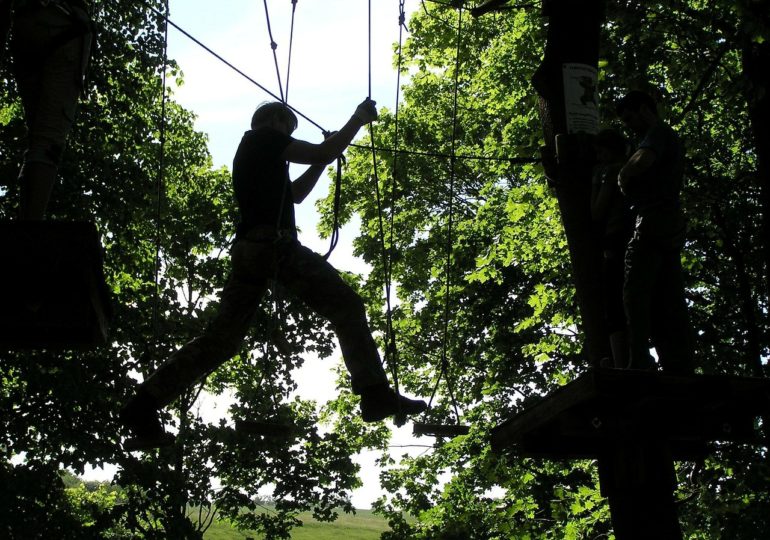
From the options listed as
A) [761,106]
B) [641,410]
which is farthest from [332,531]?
[641,410]

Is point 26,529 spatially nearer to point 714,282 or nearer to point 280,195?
point 280,195

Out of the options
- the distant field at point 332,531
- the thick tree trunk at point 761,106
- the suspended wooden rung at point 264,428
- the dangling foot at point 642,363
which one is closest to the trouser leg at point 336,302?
the suspended wooden rung at point 264,428

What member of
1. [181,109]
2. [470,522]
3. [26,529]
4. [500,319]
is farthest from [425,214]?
[26,529]

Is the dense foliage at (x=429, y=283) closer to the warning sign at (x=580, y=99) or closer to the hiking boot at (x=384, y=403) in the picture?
the warning sign at (x=580, y=99)

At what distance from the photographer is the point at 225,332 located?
511cm

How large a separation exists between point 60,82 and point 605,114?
25.5 feet

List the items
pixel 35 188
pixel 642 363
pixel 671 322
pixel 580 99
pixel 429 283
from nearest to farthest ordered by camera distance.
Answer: pixel 35 188 < pixel 642 363 < pixel 671 322 < pixel 580 99 < pixel 429 283

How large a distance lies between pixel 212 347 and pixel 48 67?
1674mm

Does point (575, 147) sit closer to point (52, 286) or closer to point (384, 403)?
point (384, 403)

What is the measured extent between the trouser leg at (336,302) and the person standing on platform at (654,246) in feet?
4.93

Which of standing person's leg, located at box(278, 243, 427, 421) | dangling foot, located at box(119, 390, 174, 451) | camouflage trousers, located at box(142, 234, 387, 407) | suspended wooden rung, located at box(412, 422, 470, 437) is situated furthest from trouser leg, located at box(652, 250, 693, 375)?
dangling foot, located at box(119, 390, 174, 451)

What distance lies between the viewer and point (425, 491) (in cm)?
1878

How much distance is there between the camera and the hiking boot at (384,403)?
4.91 m

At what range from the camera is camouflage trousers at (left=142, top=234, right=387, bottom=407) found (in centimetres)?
497
